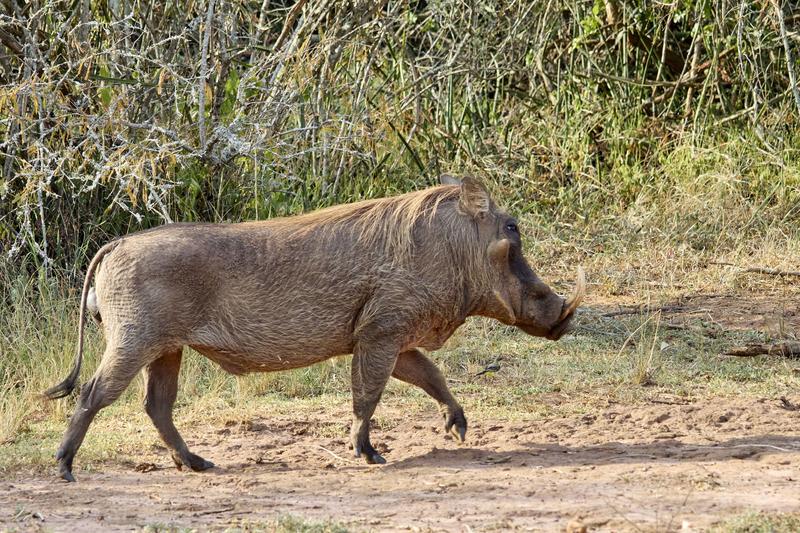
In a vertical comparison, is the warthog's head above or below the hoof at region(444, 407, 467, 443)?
above

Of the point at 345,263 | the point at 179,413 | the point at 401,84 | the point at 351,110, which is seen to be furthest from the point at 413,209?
the point at 401,84

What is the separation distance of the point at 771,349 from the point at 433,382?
2210mm

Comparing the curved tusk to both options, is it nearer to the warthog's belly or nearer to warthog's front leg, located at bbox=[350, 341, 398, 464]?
warthog's front leg, located at bbox=[350, 341, 398, 464]

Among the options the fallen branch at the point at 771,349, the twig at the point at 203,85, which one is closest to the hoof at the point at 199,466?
the twig at the point at 203,85

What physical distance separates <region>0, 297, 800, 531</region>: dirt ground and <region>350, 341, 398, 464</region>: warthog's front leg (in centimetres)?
7

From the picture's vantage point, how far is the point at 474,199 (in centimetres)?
495

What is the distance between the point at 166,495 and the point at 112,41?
335cm

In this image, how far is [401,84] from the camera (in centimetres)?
900

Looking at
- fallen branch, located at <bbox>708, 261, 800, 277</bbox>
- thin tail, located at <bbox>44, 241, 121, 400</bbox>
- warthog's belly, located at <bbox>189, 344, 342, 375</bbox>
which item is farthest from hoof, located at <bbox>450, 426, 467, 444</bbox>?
fallen branch, located at <bbox>708, 261, 800, 277</bbox>

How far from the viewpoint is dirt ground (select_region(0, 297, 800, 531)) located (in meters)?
3.74

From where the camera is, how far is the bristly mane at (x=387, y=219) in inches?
190

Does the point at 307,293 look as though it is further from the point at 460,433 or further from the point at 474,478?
the point at 474,478

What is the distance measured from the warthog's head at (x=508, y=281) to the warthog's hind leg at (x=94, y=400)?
56.6 inches

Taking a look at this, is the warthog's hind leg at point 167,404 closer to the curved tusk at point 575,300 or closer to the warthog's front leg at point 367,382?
the warthog's front leg at point 367,382
